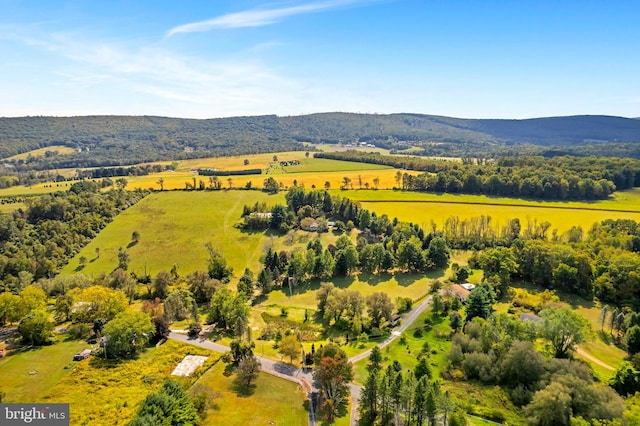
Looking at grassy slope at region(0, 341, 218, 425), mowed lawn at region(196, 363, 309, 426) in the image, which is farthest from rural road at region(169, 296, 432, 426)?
grassy slope at region(0, 341, 218, 425)

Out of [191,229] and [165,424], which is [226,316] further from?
[191,229]

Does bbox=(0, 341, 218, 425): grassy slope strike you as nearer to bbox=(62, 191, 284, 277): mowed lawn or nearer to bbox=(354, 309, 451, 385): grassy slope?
bbox=(354, 309, 451, 385): grassy slope

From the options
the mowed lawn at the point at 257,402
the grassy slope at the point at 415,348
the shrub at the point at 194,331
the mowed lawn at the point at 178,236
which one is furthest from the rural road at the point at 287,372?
the mowed lawn at the point at 178,236

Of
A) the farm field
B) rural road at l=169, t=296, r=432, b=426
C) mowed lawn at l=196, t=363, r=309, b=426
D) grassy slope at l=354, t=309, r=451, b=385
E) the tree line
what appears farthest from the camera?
the farm field

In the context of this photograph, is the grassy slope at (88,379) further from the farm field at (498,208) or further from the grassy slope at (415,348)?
the farm field at (498,208)

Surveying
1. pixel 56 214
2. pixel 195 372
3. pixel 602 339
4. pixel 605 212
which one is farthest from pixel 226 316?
pixel 605 212
